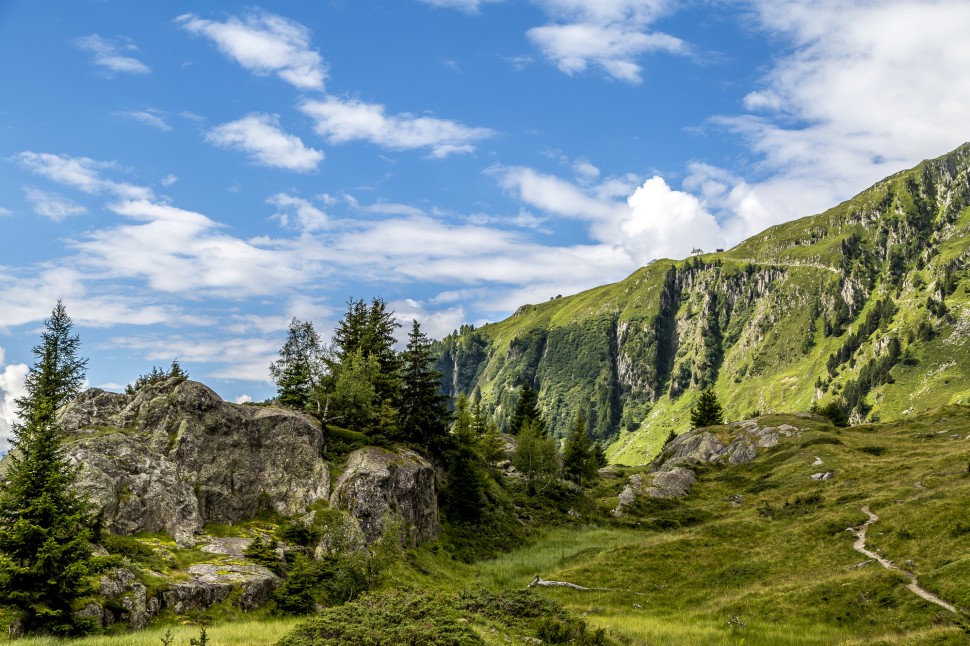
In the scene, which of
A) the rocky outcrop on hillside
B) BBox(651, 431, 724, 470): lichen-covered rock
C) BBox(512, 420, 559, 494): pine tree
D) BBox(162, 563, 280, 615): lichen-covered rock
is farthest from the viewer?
BBox(651, 431, 724, 470): lichen-covered rock

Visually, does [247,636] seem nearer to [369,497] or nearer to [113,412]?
[369,497]

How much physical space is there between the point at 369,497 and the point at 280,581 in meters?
15.3

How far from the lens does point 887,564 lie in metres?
37.3

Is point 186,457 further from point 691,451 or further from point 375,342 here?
point 691,451

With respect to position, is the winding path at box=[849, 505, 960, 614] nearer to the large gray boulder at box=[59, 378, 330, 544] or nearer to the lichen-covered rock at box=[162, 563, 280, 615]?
the lichen-covered rock at box=[162, 563, 280, 615]

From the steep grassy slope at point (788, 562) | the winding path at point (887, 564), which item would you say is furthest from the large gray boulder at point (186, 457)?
Answer: the winding path at point (887, 564)

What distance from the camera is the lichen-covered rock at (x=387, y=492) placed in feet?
165

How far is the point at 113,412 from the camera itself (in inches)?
1917

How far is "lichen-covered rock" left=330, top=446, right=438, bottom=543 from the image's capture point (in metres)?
50.4

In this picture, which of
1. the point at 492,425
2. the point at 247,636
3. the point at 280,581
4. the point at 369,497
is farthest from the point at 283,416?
the point at 492,425

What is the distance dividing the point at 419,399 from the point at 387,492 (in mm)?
17594

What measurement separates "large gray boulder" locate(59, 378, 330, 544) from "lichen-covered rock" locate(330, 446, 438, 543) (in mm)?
2397

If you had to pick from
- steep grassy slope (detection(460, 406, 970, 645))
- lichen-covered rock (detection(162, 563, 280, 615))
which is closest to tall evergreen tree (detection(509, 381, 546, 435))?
steep grassy slope (detection(460, 406, 970, 645))

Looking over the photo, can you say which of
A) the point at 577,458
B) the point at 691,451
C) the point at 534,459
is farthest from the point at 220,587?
the point at 691,451
